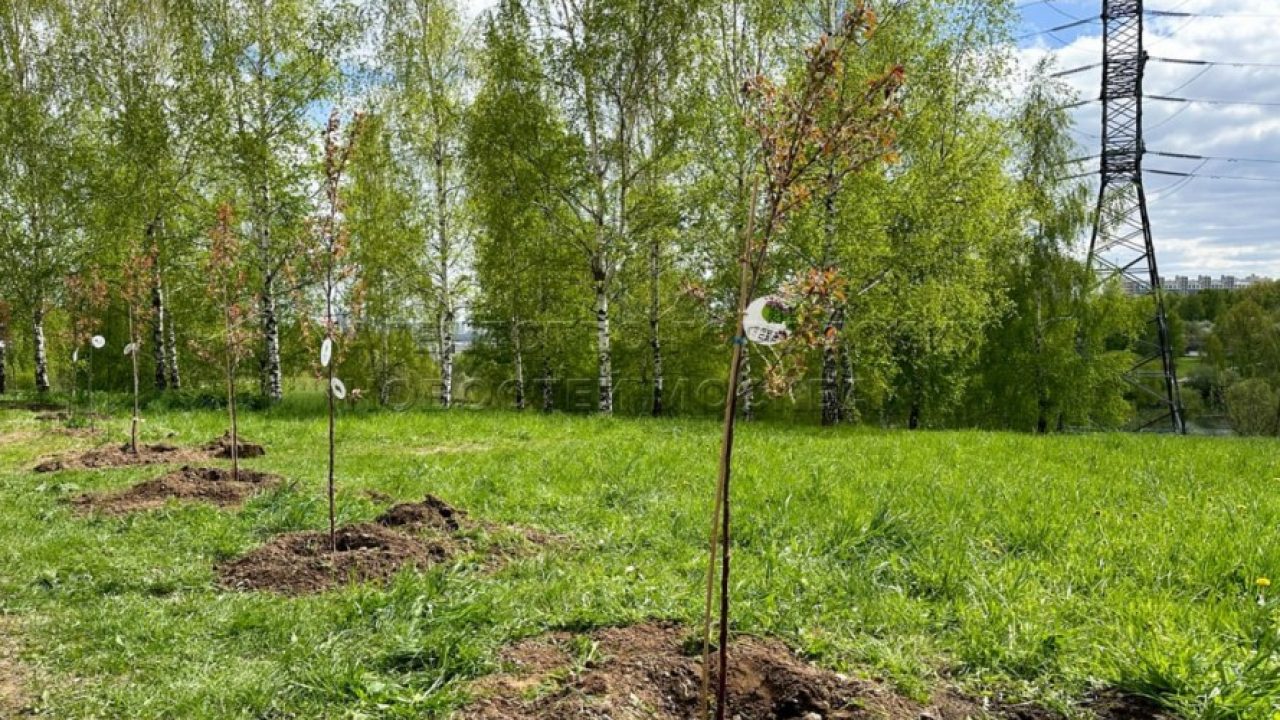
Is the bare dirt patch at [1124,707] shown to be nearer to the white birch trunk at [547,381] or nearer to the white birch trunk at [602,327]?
the white birch trunk at [602,327]

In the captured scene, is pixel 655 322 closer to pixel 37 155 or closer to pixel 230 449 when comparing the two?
pixel 230 449

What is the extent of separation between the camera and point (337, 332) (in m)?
4.86

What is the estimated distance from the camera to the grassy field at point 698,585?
2.93 m

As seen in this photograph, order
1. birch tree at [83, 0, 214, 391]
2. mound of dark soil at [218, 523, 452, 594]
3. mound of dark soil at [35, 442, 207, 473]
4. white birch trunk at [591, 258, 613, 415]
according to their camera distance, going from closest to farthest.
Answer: mound of dark soil at [218, 523, 452, 594], mound of dark soil at [35, 442, 207, 473], white birch trunk at [591, 258, 613, 415], birch tree at [83, 0, 214, 391]

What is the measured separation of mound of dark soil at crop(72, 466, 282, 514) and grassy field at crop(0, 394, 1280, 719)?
311 millimetres

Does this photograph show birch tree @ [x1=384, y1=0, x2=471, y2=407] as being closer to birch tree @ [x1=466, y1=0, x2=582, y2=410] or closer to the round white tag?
birch tree @ [x1=466, y1=0, x2=582, y2=410]

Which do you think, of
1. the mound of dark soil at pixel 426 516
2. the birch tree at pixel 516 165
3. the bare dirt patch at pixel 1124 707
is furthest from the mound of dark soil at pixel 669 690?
the birch tree at pixel 516 165

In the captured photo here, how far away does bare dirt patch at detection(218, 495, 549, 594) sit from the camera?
433 centimetres

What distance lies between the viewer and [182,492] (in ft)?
21.2

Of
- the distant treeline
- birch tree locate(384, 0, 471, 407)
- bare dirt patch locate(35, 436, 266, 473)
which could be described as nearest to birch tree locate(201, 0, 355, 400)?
the distant treeline

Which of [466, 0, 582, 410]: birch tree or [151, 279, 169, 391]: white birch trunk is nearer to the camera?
[466, 0, 582, 410]: birch tree

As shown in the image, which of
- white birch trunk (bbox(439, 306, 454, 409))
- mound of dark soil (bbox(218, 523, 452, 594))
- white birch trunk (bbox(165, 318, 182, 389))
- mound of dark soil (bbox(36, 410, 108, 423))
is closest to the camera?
mound of dark soil (bbox(218, 523, 452, 594))

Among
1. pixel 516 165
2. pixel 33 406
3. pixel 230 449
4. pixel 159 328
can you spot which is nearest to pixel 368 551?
pixel 230 449

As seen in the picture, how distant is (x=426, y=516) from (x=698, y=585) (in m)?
2.47
